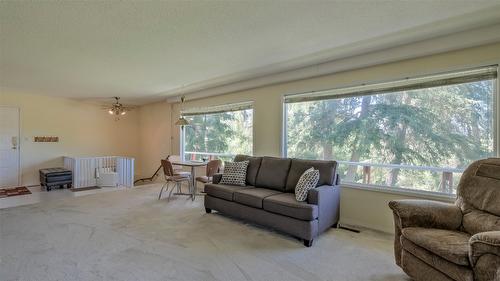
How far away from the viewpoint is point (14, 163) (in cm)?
641

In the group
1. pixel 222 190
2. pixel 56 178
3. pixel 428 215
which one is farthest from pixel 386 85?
pixel 56 178

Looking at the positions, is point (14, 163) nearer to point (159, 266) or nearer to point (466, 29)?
point (159, 266)

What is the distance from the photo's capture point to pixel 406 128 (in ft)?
11.2

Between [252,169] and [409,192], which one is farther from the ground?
[252,169]

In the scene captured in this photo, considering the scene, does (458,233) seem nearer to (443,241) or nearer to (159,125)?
(443,241)

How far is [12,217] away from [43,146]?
11.9 feet

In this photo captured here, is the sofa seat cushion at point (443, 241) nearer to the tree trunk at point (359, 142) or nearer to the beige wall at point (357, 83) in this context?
the beige wall at point (357, 83)

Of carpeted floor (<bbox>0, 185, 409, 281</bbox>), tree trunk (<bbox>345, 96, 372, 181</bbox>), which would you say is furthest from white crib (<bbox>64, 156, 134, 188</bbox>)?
tree trunk (<bbox>345, 96, 372, 181</bbox>)

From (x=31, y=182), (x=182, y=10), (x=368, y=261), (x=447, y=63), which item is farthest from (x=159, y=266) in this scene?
(x=31, y=182)

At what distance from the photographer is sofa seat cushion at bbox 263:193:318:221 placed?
2.94 meters

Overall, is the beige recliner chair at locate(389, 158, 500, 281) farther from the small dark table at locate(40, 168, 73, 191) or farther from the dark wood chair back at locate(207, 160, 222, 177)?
the small dark table at locate(40, 168, 73, 191)

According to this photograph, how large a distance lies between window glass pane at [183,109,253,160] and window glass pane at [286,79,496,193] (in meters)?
1.49

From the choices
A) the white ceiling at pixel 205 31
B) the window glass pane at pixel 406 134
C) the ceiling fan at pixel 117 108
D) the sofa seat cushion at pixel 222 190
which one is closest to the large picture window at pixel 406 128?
the window glass pane at pixel 406 134

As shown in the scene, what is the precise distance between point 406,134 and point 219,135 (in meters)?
3.97
